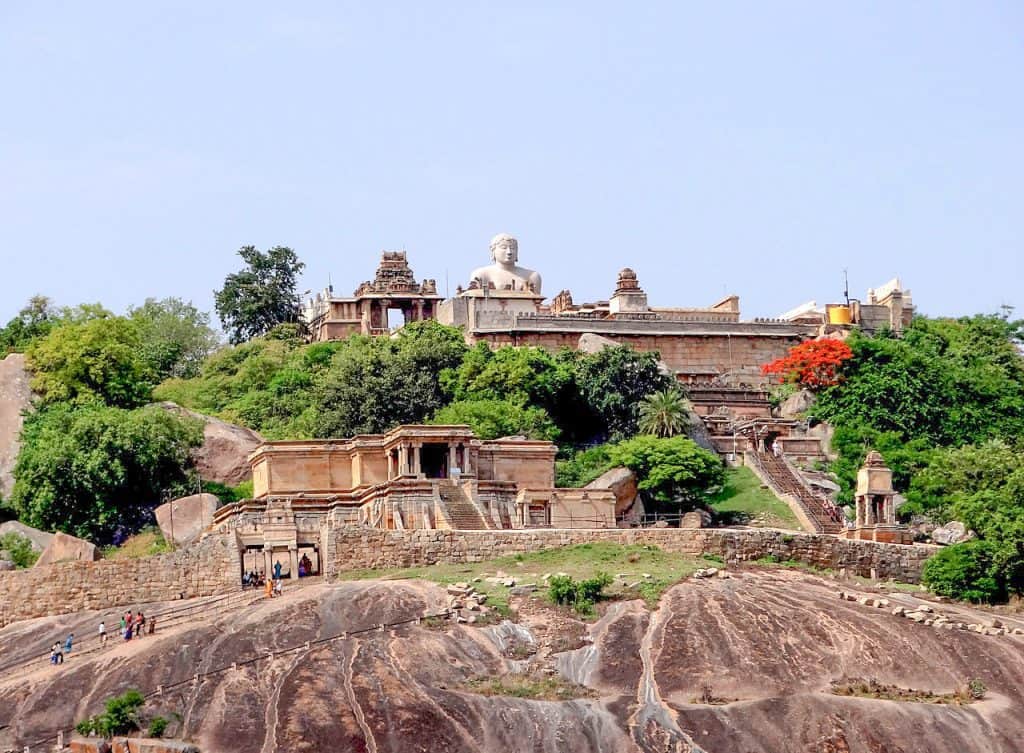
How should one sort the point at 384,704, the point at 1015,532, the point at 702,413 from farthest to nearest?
1. the point at 702,413
2. the point at 1015,532
3. the point at 384,704

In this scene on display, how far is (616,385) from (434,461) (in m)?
14.9

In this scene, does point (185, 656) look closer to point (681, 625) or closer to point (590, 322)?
point (681, 625)

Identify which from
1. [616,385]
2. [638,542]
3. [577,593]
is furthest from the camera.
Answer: [616,385]

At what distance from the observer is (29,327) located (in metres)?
98.8

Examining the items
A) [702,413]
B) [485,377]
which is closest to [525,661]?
[485,377]

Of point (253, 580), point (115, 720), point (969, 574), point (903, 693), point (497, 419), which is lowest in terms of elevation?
point (903, 693)

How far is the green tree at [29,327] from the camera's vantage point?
314 feet

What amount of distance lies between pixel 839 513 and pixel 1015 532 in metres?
14.9

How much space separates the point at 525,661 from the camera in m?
57.8

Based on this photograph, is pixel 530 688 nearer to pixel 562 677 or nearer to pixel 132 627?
pixel 562 677

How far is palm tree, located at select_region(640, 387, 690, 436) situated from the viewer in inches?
3371

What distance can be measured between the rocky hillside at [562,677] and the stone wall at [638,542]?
8.67 feet

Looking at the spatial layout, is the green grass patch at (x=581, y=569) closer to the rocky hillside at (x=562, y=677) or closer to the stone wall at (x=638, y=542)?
the stone wall at (x=638, y=542)

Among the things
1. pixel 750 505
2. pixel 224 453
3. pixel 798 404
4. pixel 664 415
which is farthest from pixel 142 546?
pixel 798 404
